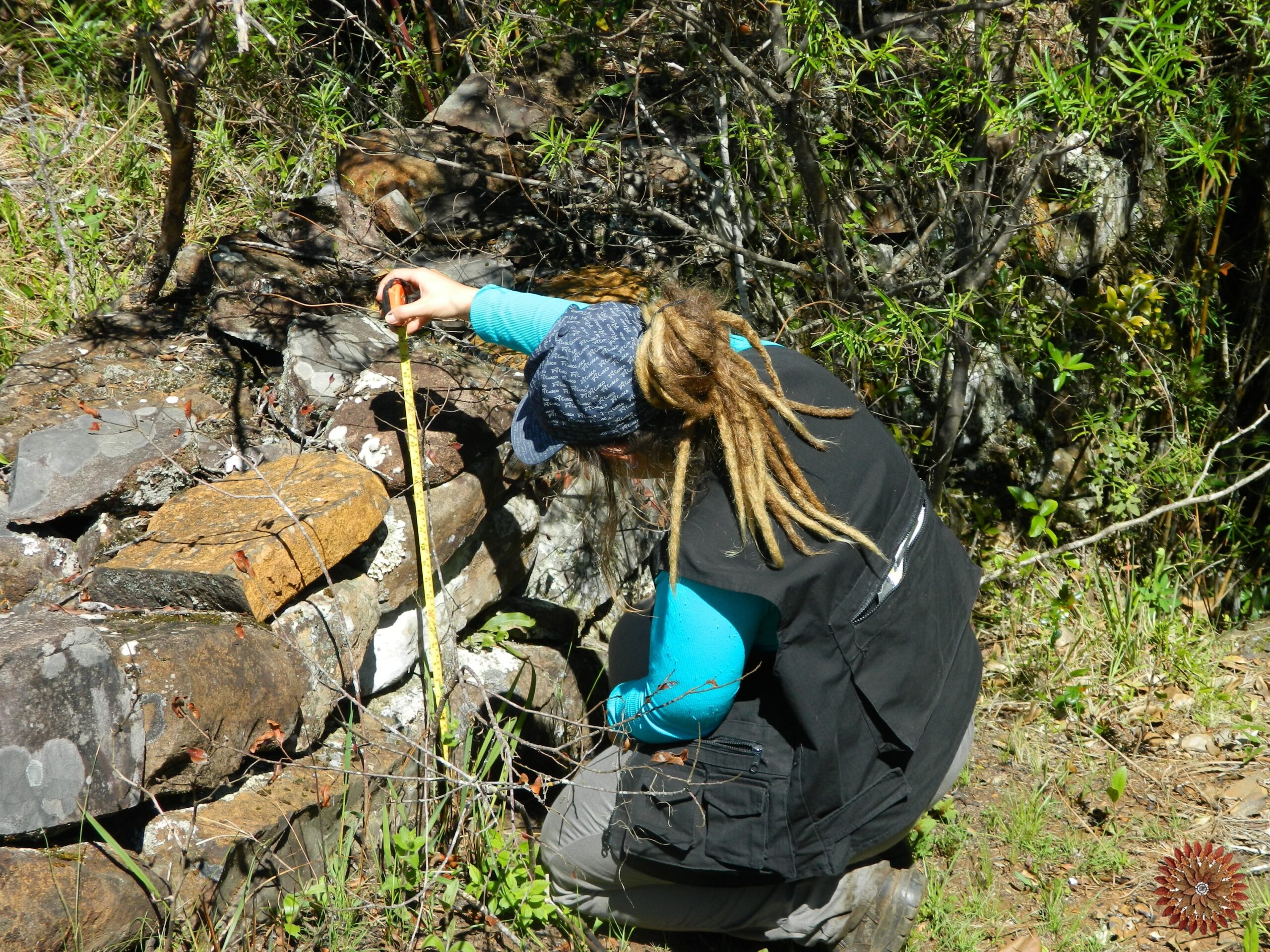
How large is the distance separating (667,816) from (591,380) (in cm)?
106

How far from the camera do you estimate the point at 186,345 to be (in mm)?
3082

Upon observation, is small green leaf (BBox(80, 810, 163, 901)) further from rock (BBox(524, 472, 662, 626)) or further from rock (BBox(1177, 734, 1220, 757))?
rock (BBox(1177, 734, 1220, 757))

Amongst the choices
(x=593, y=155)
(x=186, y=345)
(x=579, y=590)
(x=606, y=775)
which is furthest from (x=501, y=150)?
(x=606, y=775)

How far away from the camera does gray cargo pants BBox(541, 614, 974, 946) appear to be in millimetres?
2354

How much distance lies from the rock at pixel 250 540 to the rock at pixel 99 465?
0.15m

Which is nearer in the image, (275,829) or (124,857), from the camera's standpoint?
(124,857)

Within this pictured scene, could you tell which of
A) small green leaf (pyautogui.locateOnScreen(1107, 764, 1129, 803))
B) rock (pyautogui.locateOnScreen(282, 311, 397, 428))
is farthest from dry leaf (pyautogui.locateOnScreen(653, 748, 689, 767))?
small green leaf (pyautogui.locateOnScreen(1107, 764, 1129, 803))

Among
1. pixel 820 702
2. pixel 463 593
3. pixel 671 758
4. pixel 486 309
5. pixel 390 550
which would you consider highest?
pixel 486 309

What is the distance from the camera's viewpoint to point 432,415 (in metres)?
2.78

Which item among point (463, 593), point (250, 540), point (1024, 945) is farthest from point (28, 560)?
point (1024, 945)

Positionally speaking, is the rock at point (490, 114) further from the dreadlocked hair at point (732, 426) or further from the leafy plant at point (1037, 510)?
the leafy plant at point (1037, 510)

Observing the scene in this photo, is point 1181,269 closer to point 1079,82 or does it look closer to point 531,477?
point 1079,82

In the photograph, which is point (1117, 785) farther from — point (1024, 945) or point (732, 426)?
point (732, 426)

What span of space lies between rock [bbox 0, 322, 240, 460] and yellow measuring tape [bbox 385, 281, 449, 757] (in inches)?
29.4
